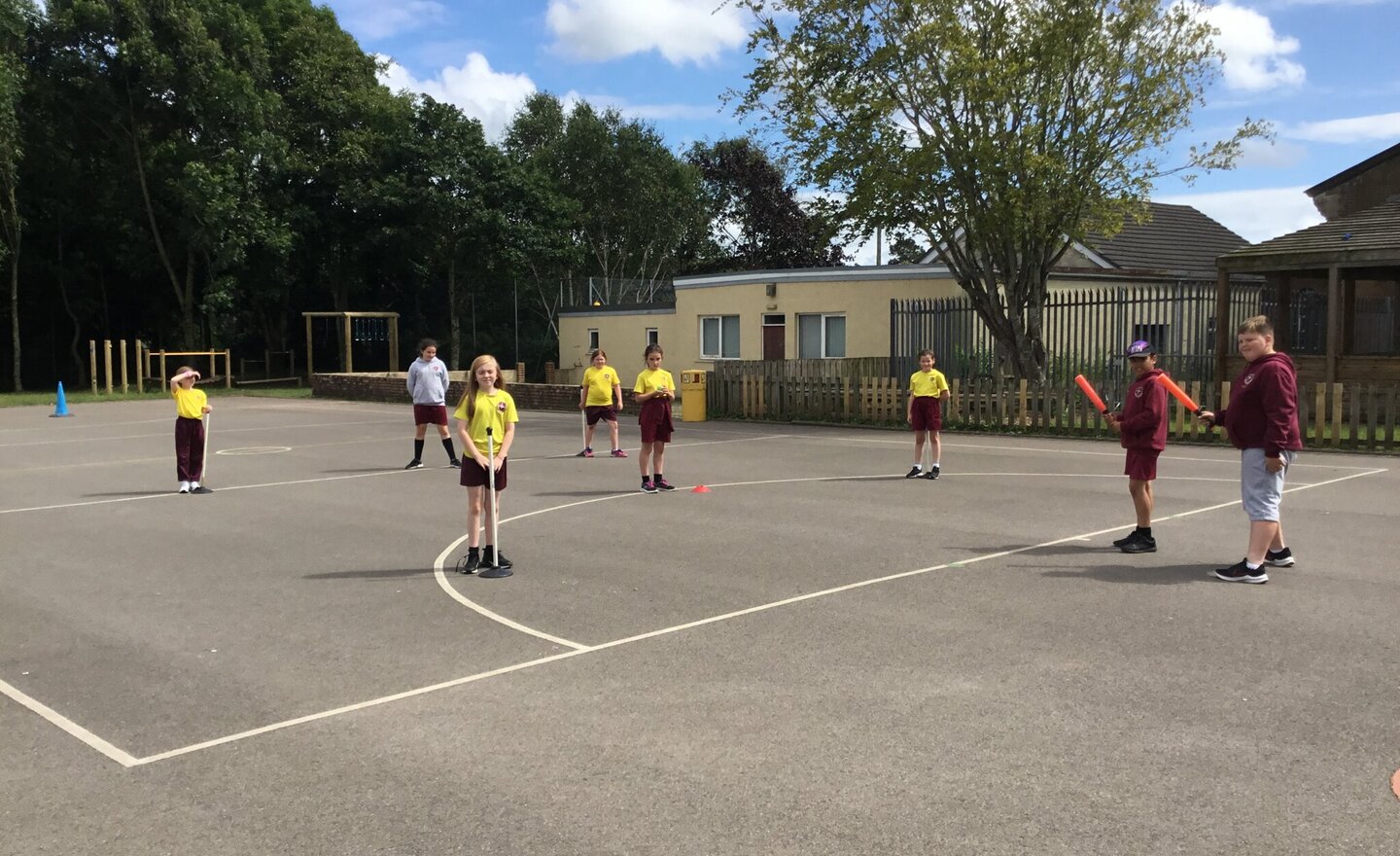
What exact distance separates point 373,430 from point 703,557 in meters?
15.3

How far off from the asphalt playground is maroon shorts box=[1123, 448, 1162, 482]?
65 cm

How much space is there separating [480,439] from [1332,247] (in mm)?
18526

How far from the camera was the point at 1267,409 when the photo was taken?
774 cm

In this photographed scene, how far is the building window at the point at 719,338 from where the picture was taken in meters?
31.9

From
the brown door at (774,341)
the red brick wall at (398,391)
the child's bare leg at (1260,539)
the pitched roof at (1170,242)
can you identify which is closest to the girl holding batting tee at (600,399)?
the child's bare leg at (1260,539)

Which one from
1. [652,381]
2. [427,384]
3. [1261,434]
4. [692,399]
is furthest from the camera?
[692,399]

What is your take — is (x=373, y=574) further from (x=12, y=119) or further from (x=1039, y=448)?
(x=12, y=119)

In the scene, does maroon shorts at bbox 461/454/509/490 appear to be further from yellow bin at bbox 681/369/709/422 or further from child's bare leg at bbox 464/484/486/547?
yellow bin at bbox 681/369/709/422

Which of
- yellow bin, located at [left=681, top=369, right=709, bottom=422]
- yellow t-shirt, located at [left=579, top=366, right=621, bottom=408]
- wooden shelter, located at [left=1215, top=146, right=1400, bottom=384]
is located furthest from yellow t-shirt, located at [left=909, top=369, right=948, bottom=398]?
yellow bin, located at [left=681, top=369, right=709, bottom=422]

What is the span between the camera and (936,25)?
19.8 m

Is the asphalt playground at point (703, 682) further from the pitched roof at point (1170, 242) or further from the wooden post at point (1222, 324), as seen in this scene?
the pitched roof at point (1170, 242)

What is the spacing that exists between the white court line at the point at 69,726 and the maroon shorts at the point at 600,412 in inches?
446

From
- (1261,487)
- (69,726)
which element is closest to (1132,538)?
(1261,487)

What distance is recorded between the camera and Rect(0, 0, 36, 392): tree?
127ft
